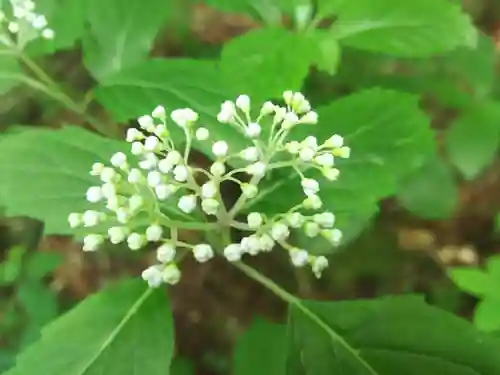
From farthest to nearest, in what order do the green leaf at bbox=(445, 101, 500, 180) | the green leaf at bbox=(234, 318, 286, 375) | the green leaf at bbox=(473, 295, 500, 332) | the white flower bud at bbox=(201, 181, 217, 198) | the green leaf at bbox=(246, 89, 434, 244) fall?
the green leaf at bbox=(445, 101, 500, 180) < the green leaf at bbox=(234, 318, 286, 375) < the green leaf at bbox=(473, 295, 500, 332) < the green leaf at bbox=(246, 89, 434, 244) < the white flower bud at bbox=(201, 181, 217, 198)

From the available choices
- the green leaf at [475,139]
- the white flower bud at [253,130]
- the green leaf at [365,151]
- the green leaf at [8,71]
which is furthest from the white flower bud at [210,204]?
the green leaf at [475,139]

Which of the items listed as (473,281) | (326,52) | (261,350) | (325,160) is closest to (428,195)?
(473,281)

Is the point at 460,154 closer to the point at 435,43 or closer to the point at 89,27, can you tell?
the point at 435,43

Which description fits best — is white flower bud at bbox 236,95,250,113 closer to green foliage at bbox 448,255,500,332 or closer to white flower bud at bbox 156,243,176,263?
white flower bud at bbox 156,243,176,263

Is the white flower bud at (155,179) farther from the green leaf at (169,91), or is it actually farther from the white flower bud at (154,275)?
the green leaf at (169,91)

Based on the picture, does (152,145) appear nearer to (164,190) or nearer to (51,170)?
(164,190)

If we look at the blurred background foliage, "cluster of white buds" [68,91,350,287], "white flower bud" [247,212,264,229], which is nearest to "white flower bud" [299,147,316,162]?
"cluster of white buds" [68,91,350,287]

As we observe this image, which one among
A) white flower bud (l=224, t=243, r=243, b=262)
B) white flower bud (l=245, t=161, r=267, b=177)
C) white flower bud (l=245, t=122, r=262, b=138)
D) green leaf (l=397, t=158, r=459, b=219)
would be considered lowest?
white flower bud (l=224, t=243, r=243, b=262)

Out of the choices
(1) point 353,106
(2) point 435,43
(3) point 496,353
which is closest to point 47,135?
(1) point 353,106
